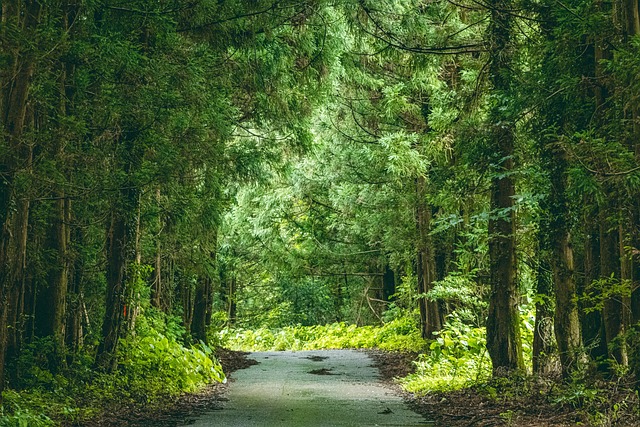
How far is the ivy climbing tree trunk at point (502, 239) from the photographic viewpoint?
37.7 feet

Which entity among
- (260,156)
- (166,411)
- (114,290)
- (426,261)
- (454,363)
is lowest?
(166,411)

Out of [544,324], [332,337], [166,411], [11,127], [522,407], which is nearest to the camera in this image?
[11,127]

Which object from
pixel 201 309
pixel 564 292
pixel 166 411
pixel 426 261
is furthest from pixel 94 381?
pixel 426 261

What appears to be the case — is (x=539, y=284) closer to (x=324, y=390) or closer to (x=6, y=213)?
(x=324, y=390)

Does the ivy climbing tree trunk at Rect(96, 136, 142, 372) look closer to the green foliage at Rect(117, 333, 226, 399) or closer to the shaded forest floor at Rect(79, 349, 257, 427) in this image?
the green foliage at Rect(117, 333, 226, 399)

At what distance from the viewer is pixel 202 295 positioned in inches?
766

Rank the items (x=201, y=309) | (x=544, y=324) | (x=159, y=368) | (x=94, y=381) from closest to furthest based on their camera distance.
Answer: (x=94, y=381)
(x=544, y=324)
(x=159, y=368)
(x=201, y=309)

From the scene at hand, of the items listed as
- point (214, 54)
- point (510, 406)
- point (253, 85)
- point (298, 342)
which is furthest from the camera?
point (298, 342)

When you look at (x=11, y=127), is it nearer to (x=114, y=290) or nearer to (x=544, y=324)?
(x=114, y=290)

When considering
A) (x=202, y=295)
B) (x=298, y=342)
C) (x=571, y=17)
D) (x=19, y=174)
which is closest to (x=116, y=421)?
(x=19, y=174)

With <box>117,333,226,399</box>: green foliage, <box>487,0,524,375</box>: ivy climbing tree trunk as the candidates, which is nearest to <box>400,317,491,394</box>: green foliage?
<box>487,0,524,375</box>: ivy climbing tree trunk

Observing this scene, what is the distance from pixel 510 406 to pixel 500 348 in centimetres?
196

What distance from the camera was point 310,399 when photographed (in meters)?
12.4

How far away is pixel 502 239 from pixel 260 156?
6.37m
